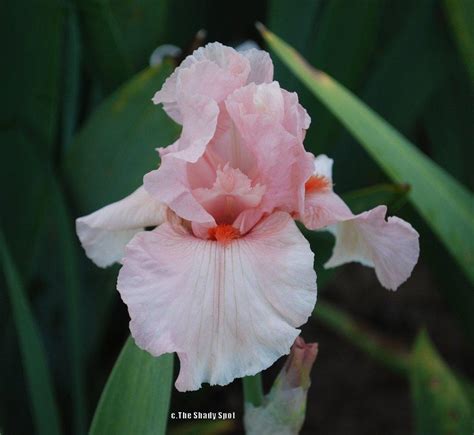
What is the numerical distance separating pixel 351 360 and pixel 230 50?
1.11 m

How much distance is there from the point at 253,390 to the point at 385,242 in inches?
7.4

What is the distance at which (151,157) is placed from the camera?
100cm

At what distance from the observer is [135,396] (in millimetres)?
676

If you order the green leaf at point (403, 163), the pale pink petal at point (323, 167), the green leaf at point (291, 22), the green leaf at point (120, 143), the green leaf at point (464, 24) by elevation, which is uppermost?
the green leaf at point (291, 22)

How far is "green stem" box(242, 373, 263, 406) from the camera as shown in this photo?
2.37 ft

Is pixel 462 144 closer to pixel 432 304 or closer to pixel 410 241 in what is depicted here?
pixel 432 304

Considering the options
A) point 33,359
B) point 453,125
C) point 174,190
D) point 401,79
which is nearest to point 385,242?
point 174,190

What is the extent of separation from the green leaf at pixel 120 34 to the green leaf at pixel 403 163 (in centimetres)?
28

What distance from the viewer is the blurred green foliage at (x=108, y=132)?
1.03m

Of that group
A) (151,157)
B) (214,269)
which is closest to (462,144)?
(151,157)

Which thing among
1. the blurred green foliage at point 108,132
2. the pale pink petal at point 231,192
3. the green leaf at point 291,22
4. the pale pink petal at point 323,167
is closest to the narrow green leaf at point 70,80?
→ the blurred green foliage at point 108,132

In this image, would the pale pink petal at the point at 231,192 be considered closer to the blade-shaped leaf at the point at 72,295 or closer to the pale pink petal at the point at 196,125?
the pale pink petal at the point at 196,125

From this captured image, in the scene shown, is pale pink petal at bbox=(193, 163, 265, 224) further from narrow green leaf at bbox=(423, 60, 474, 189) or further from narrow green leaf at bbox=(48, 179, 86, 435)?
narrow green leaf at bbox=(423, 60, 474, 189)

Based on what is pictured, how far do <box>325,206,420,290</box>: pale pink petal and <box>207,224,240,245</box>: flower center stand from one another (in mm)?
100
